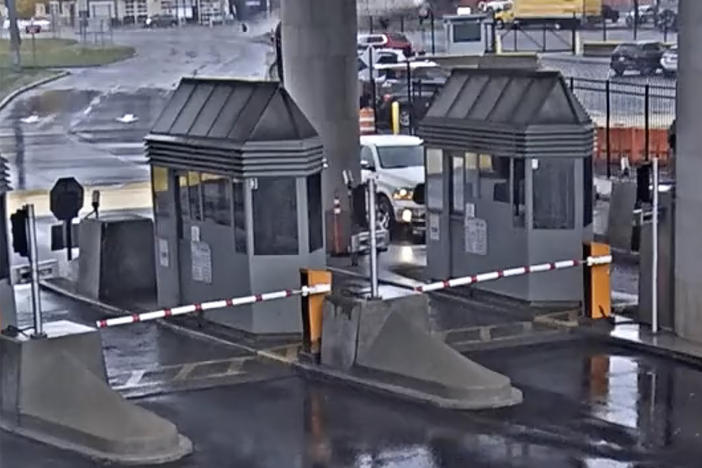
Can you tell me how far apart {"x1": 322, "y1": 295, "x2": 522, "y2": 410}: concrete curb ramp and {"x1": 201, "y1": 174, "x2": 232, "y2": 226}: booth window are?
225cm

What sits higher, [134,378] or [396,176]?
[396,176]

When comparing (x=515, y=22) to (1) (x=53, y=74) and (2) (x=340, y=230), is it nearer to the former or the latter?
(1) (x=53, y=74)

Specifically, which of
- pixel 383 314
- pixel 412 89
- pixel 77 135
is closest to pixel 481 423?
pixel 383 314

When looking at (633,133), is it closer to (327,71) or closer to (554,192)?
(327,71)

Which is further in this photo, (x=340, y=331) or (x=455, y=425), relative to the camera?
(x=340, y=331)

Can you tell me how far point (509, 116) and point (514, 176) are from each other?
2.31ft

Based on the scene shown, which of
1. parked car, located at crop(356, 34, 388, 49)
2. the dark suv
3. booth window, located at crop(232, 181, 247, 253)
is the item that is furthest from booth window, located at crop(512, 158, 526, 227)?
parked car, located at crop(356, 34, 388, 49)

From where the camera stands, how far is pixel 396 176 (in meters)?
26.1

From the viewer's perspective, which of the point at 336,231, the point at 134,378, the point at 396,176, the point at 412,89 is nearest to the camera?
the point at 134,378

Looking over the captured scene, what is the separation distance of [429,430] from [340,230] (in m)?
9.58

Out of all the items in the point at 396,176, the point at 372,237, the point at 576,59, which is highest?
the point at 372,237

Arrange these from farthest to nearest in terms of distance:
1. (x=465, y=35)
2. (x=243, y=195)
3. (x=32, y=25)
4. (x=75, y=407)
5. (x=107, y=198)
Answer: (x=32, y=25), (x=465, y=35), (x=107, y=198), (x=243, y=195), (x=75, y=407)

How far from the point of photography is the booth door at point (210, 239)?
17766 mm

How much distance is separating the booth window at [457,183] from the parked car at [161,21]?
203 ft
